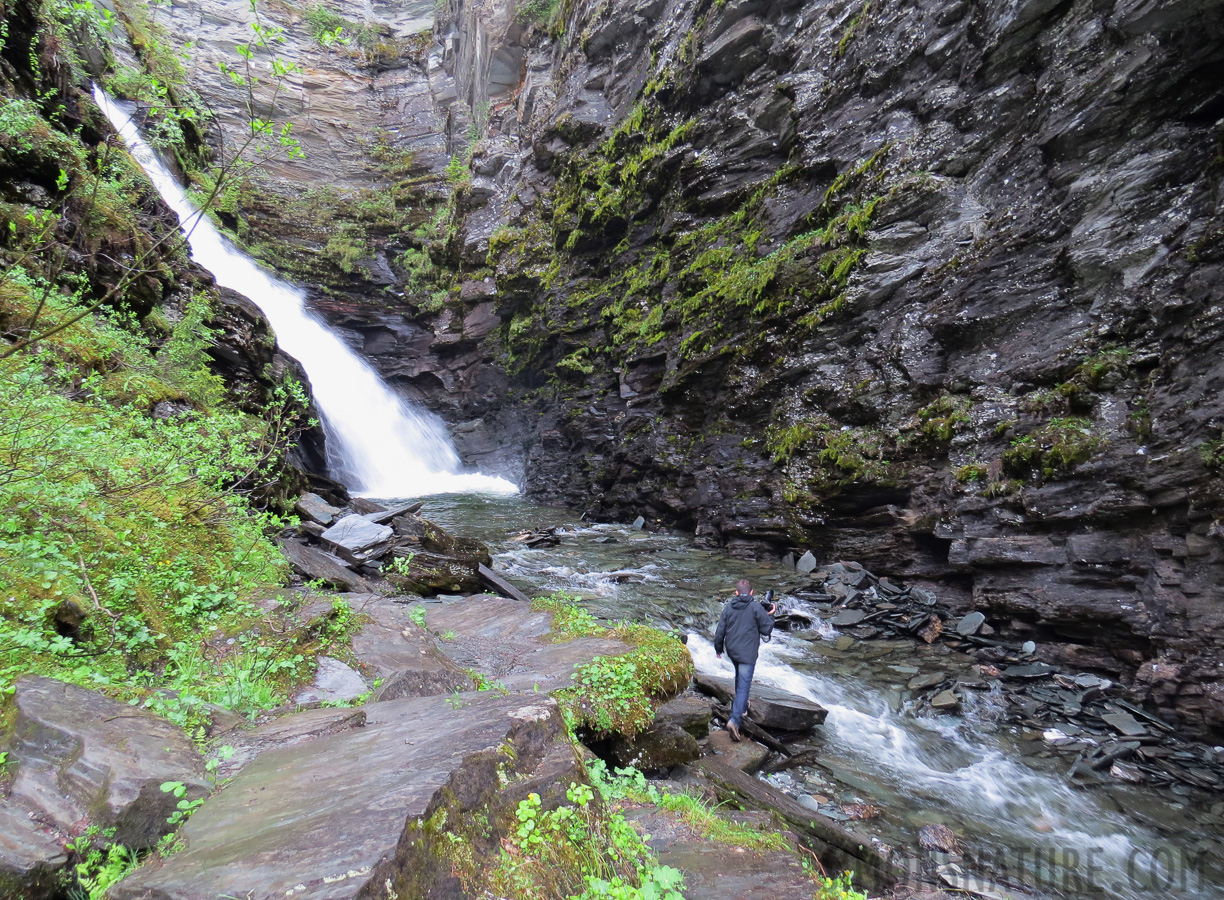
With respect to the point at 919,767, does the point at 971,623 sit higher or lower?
higher

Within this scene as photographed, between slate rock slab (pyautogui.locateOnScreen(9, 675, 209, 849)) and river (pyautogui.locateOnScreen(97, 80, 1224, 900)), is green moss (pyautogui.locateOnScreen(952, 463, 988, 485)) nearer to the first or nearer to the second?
river (pyautogui.locateOnScreen(97, 80, 1224, 900))

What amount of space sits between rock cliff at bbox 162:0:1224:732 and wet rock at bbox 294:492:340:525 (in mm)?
9832

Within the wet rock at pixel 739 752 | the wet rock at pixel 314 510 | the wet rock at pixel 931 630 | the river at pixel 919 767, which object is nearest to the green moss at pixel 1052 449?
the wet rock at pixel 931 630

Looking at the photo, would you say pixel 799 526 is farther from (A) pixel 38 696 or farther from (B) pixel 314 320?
(B) pixel 314 320

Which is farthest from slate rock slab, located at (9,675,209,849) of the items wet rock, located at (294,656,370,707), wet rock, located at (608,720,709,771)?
wet rock, located at (608,720,709,771)

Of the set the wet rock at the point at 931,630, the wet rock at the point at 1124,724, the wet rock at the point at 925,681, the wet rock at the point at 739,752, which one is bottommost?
the wet rock at the point at 739,752

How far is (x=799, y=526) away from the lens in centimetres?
1330

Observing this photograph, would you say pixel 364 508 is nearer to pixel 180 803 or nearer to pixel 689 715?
pixel 689 715

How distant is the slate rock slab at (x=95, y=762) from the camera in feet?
7.08

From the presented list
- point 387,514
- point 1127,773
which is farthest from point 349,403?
point 1127,773

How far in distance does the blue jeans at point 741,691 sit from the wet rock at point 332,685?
169 inches

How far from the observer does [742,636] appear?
23.6 ft

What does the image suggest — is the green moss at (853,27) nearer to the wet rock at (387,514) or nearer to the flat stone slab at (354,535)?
the wet rock at (387,514)

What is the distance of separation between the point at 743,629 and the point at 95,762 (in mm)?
6339
